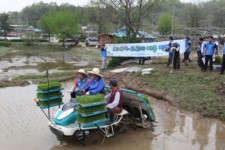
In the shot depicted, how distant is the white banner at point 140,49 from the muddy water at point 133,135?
8.91 meters

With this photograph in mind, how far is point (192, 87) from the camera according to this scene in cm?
1402

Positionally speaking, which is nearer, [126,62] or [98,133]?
[98,133]

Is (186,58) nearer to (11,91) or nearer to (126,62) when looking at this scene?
(126,62)

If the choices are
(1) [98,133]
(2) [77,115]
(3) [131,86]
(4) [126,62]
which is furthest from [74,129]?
(4) [126,62]

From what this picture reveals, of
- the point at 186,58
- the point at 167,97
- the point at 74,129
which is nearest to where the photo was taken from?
the point at 74,129

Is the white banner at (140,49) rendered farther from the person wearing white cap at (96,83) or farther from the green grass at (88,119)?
the green grass at (88,119)

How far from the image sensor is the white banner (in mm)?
21016

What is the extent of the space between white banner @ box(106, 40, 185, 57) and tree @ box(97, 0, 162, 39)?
8396mm

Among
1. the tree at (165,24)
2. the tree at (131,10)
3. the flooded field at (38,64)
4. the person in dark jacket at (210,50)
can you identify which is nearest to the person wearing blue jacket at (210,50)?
the person in dark jacket at (210,50)

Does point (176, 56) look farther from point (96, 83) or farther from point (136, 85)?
point (96, 83)

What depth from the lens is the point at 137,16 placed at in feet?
111

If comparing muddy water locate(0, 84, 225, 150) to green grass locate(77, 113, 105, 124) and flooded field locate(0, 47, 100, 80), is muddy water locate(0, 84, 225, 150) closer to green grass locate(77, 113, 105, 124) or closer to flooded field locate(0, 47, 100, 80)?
green grass locate(77, 113, 105, 124)

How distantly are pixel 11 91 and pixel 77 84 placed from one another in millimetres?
7367

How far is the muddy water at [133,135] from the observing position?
29.5 ft
